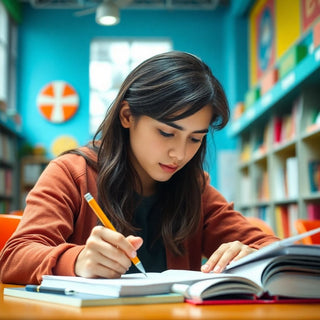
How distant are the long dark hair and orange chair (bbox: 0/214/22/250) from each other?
12.2 inches

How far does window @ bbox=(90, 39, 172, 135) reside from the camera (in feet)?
27.5

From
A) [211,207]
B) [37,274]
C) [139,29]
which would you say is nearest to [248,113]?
[139,29]

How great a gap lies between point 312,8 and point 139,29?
418 cm

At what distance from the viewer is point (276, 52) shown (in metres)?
5.95

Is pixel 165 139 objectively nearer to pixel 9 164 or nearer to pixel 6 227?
pixel 6 227

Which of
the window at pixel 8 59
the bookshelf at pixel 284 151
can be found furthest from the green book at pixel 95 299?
the window at pixel 8 59

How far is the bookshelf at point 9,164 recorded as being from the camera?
7.13 m

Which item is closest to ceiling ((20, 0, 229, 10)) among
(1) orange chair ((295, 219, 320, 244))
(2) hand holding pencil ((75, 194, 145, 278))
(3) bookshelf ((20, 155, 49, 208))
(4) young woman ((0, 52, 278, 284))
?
(3) bookshelf ((20, 155, 49, 208))

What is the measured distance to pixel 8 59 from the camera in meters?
8.03

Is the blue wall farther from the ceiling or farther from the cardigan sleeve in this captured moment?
the cardigan sleeve

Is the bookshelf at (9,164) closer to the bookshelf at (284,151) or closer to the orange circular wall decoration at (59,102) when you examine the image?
the orange circular wall decoration at (59,102)

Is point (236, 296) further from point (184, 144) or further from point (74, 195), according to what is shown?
point (74, 195)

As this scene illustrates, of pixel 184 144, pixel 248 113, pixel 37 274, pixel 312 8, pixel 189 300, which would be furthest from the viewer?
pixel 248 113

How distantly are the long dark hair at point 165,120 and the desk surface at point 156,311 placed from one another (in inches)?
25.7
